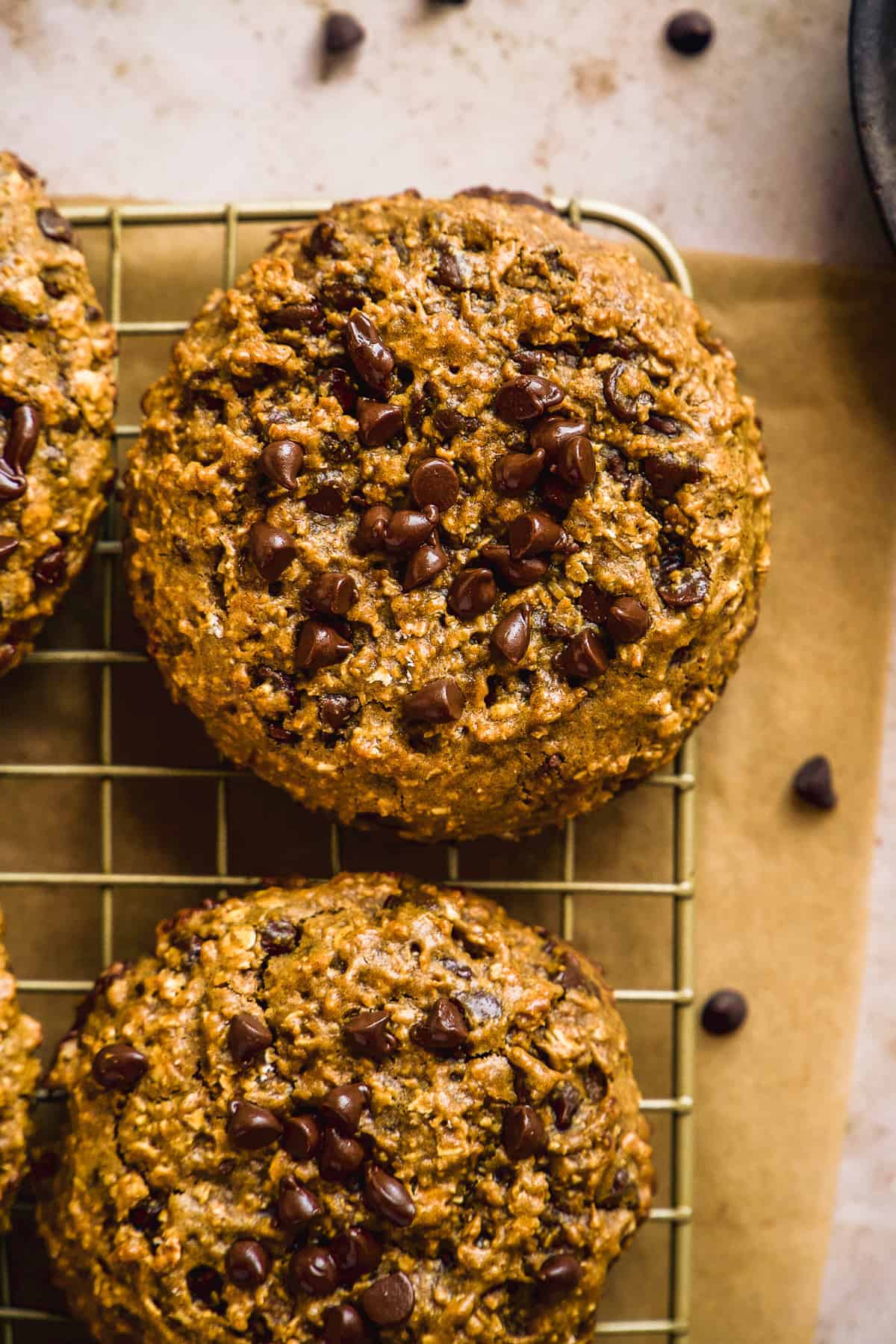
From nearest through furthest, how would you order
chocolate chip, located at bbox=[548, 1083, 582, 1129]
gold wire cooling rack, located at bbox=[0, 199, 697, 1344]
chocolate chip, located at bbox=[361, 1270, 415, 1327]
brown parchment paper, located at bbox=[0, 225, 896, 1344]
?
chocolate chip, located at bbox=[361, 1270, 415, 1327], chocolate chip, located at bbox=[548, 1083, 582, 1129], gold wire cooling rack, located at bbox=[0, 199, 697, 1344], brown parchment paper, located at bbox=[0, 225, 896, 1344]

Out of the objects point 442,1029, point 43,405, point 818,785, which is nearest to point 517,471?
point 43,405

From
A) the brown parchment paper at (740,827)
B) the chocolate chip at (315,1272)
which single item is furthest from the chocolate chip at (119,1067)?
the brown parchment paper at (740,827)

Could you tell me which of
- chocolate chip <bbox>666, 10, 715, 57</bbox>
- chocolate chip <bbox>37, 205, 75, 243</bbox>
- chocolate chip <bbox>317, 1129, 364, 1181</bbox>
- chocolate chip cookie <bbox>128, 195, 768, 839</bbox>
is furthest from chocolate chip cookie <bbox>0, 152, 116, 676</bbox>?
chocolate chip <bbox>666, 10, 715, 57</bbox>

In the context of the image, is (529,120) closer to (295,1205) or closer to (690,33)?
(690,33)

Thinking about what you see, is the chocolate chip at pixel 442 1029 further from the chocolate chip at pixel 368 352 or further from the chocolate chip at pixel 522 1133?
the chocolate chip at pixel 368 352

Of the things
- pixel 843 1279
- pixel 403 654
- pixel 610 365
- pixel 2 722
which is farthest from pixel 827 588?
pixel 2 722

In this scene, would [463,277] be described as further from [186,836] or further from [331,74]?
[186,836]

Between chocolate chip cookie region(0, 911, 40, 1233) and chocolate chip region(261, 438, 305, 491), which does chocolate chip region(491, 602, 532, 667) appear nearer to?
chocolate chip region(261, 438, 305, 491)
